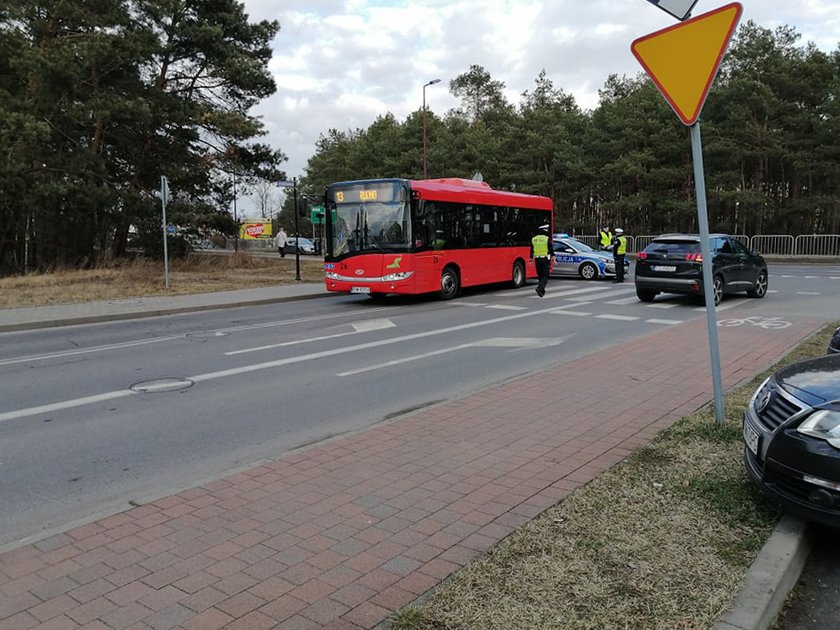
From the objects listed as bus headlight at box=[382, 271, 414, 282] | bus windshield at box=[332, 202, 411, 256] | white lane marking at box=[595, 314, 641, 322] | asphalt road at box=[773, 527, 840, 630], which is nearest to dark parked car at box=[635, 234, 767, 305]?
white lane marking at box=[595, 314, 641, 322]

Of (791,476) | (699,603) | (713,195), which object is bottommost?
(699,603)

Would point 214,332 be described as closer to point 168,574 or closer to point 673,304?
point 168,574

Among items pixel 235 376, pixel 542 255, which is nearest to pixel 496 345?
pixel 235 376

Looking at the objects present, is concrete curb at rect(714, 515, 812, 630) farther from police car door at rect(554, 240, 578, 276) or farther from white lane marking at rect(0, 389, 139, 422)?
police car door at rect(554, 240, 578, 276)

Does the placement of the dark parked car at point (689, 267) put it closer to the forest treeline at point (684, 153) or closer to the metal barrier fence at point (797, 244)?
the metal barrier fence at point (797, 244)

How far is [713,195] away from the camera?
4162 cm

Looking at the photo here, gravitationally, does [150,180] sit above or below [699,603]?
above

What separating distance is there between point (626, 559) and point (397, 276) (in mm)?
13698

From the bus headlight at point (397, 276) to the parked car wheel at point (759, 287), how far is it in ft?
30.0

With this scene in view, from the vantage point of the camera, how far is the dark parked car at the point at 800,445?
3.50m

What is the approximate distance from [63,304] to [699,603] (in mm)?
18554

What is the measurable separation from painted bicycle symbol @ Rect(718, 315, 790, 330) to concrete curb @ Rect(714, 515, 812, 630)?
9.43m

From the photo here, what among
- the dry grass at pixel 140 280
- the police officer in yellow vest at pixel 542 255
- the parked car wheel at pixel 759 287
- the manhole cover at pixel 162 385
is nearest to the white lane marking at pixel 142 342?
the manhole cover at pixel 162 385

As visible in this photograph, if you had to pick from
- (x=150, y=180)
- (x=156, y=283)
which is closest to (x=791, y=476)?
(x=156, y=283)
